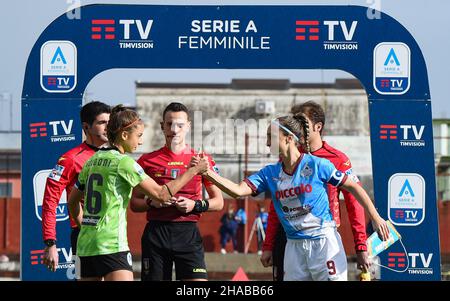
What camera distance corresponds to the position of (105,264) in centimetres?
698

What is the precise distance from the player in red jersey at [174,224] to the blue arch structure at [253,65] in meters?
1.74

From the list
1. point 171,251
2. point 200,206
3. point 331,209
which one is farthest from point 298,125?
point 171,251

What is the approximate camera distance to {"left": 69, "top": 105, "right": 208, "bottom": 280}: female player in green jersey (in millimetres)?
6980

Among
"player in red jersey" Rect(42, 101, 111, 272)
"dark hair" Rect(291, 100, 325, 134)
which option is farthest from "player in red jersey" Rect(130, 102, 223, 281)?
"dark hair" Rect(291, 100, 325, 134)

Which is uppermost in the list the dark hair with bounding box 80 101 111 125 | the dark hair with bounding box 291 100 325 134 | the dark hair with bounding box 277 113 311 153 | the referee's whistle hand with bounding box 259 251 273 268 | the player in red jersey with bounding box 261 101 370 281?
the dark hair with bounding box 80 101 111 125

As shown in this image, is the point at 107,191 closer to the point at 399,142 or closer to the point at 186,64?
the point at 186,64

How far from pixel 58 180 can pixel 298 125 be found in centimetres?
229

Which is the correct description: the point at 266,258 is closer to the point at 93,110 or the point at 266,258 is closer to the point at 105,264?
the point at 105,264

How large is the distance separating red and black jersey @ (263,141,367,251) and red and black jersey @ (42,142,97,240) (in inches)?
67.8

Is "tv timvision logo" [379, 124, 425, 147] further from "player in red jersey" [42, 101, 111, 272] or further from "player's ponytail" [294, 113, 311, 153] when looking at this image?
"player in red jersey" [42, 101, 111, 272]

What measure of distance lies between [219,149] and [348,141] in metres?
5.73

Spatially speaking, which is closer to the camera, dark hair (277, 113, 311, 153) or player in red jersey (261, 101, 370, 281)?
dark hair (277, 113, 311, 153)
